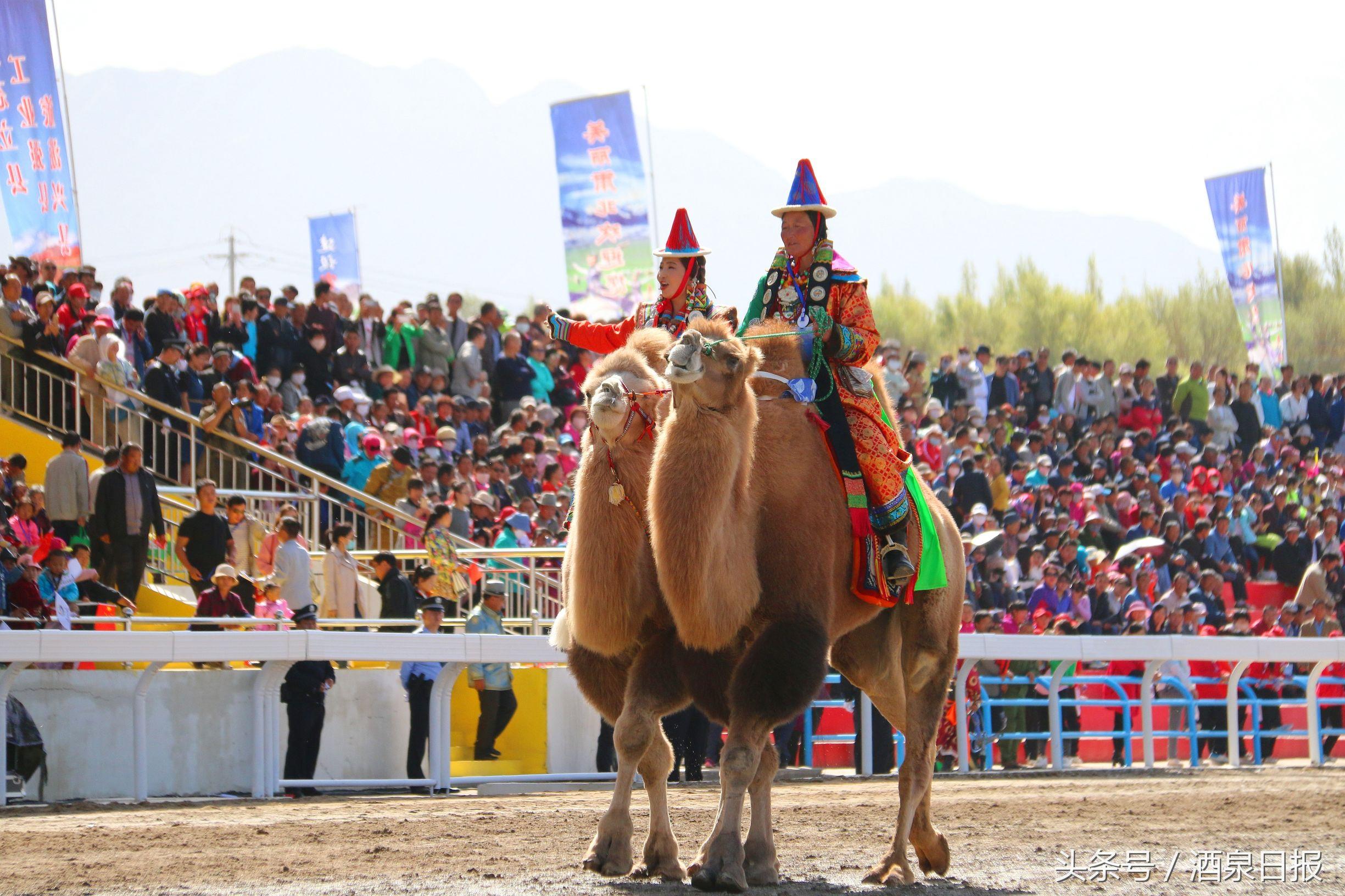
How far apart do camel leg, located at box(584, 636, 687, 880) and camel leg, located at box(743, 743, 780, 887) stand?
0.32m

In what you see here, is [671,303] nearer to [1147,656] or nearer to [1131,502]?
[1147,656]

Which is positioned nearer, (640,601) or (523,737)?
(640,601)

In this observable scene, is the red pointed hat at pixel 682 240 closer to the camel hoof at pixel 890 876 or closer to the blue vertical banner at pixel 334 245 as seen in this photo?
the camel hoof at pixel 890 876

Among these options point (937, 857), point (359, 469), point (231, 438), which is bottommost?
point (937, 857)

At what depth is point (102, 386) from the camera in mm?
17344

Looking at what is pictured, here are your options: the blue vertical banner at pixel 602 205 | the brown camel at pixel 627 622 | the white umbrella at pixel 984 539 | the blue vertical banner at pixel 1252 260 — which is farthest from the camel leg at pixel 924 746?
the blue vertical banner at pixel 1252 260

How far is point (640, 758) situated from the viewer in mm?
7707

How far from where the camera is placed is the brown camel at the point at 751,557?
288 inches

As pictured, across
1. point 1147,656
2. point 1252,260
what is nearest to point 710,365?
point 1147,656

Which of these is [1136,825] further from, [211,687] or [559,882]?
[211,687]

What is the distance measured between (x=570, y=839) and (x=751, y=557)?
97.5 inches

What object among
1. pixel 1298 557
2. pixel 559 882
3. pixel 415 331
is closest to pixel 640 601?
pixel 559 882

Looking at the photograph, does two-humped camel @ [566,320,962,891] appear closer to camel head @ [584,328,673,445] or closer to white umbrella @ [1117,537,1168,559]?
camel head @ [584,328,673,445]

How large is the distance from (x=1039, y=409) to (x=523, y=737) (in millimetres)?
16197
